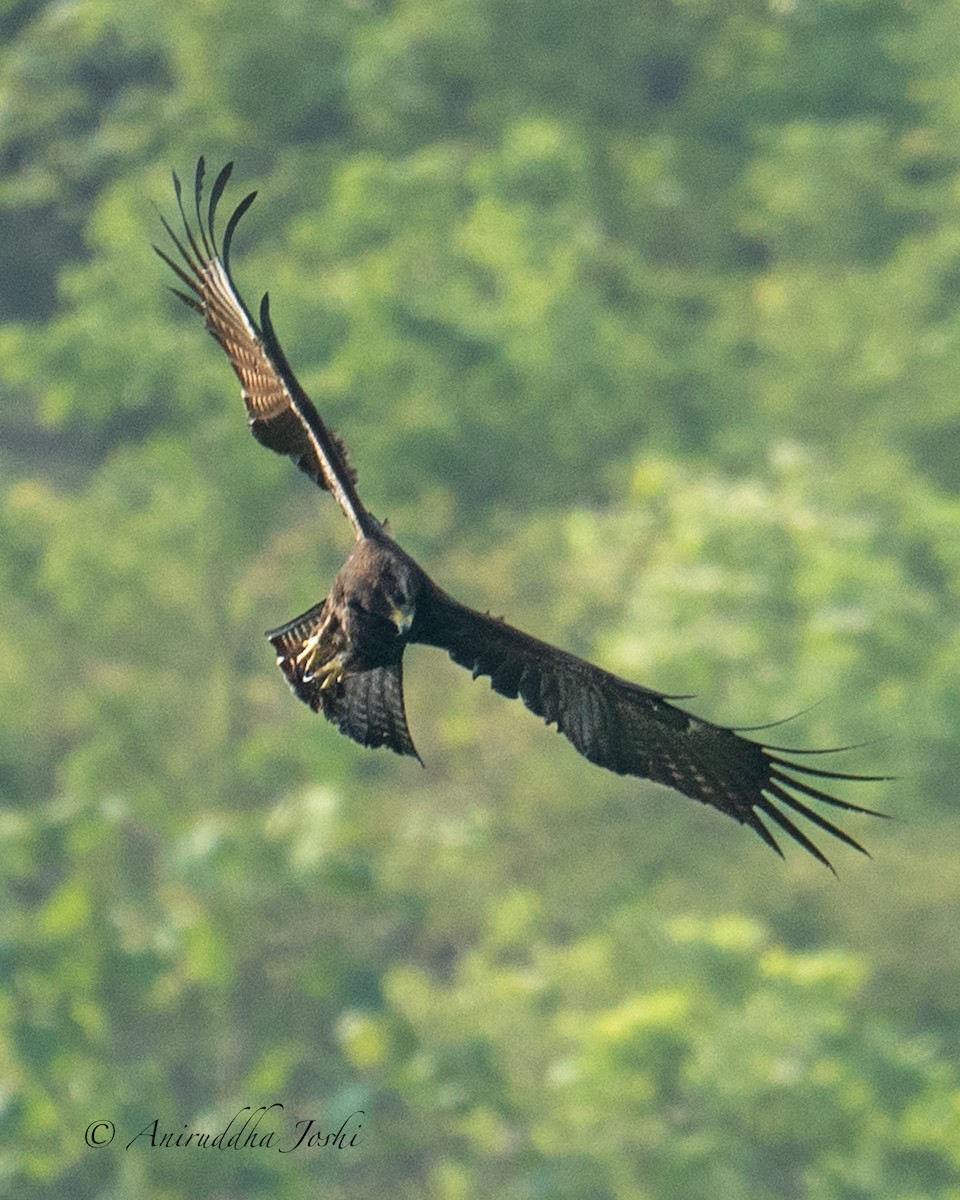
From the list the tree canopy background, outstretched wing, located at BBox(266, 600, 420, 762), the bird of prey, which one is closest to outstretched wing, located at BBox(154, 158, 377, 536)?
the bird of prey

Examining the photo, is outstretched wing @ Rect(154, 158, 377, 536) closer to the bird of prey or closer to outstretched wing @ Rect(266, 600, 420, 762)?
the bird of prey

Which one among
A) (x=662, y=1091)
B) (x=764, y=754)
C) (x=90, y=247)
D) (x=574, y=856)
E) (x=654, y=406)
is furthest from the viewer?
(x=90, y=247)

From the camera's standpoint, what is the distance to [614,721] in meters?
7.01

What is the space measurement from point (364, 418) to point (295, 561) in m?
2.57

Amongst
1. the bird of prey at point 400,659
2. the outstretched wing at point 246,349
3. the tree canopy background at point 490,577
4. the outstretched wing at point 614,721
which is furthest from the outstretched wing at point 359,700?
the tree canopy background at point 490,577

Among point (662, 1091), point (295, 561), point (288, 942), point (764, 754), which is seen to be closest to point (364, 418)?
point (295, 561)

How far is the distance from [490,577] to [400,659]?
18226mm

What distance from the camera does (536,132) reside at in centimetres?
3097

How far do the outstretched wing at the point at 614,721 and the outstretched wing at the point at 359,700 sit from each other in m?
0.20

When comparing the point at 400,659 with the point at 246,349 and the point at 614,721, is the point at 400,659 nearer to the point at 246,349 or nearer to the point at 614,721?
the point at 614,721

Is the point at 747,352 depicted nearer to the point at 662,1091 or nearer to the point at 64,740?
the point at 64,740

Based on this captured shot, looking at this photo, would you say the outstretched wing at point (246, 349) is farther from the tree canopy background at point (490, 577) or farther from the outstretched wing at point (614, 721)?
the tree canopy background at point (490, 577)

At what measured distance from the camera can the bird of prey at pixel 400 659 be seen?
21.1ft

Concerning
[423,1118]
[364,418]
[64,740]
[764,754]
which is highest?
[364,418]
